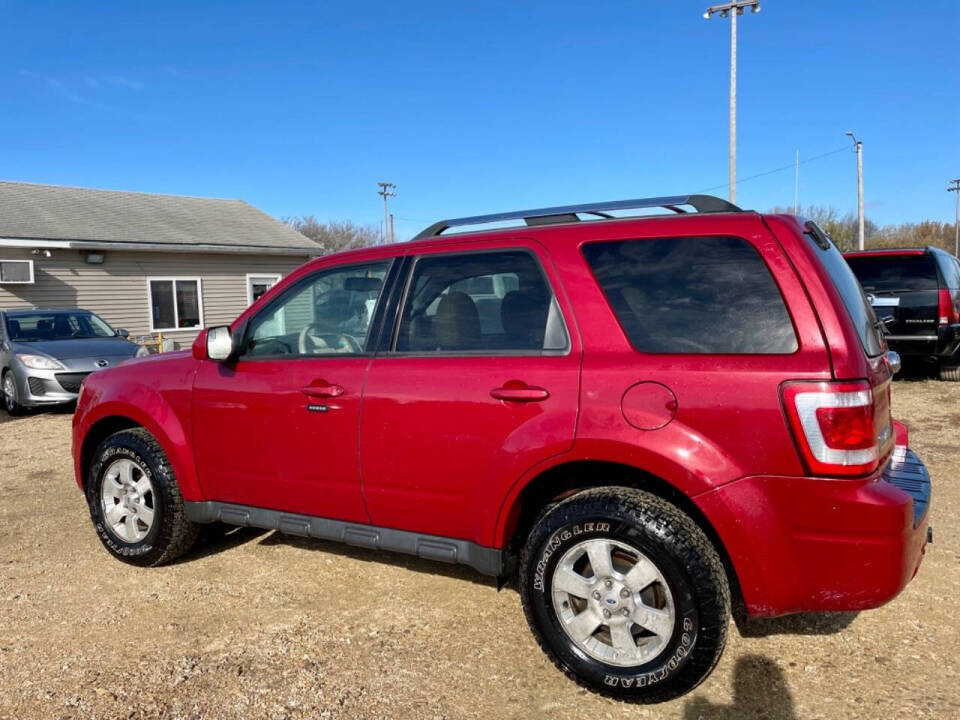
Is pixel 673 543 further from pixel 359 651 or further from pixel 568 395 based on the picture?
pixel 359 651

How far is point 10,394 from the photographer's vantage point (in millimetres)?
9344

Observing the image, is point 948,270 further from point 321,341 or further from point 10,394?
point 10,394

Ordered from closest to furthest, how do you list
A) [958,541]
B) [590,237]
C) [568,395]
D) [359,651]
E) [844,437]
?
[844,437]
[568,395]
[590,237]
[359,651]
[958,541]

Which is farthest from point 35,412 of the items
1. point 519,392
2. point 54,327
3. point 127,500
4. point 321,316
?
point 519,392

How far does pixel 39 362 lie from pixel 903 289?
11103 millimetres

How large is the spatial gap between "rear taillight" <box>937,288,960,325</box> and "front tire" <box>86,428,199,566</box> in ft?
28.2

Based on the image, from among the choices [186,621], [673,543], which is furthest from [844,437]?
[186,621]

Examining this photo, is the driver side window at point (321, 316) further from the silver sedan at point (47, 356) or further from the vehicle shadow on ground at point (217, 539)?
the silver sedan at point (47, 356)

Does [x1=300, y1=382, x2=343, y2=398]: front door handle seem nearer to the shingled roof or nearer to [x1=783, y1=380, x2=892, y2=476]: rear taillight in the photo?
[x1=783, y1=380, x2=892, y2=476]: rear taillight

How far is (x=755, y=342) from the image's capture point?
2467 mm

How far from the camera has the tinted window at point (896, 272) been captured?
337 inches

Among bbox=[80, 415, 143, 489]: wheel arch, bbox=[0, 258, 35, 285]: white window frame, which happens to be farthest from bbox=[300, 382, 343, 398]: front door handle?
bbox=[0, 258, 35, 285]: white window frame

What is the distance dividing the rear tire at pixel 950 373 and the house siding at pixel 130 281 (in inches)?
544

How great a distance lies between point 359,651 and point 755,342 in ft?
6.98
